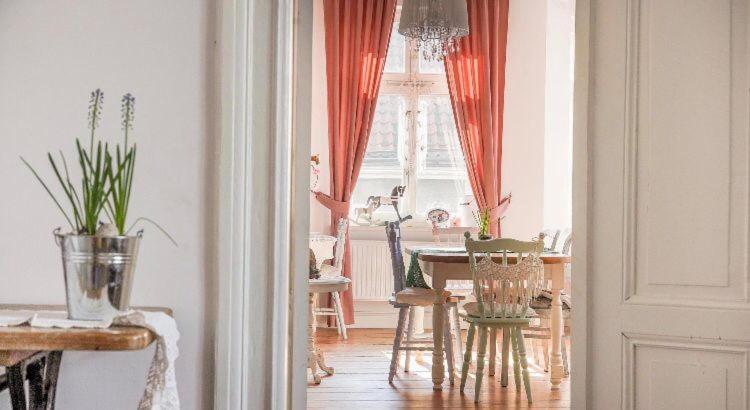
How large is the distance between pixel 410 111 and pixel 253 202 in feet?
16.3

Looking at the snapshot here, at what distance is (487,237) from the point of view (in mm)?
4992

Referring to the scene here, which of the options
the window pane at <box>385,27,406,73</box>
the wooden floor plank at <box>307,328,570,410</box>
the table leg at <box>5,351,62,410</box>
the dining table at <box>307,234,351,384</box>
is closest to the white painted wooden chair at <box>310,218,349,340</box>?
the wooden floor plank at <box>307,328,570,410</box>

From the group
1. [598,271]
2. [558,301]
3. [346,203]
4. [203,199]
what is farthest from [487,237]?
[203,199]

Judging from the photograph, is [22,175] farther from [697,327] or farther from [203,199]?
[697,327]

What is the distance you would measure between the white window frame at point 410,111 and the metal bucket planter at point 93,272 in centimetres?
530

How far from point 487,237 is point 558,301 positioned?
0.65 metres

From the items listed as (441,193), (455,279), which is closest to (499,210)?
(441,193)

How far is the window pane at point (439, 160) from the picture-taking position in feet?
22.5

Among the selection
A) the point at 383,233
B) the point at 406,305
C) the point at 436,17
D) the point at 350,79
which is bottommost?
the point at 406,305

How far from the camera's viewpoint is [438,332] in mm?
4477

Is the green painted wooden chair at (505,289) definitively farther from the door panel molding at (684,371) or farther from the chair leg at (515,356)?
the door panel molding at (684,371)

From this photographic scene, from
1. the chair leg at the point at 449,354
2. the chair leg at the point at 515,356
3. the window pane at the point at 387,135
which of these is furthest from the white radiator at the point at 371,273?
the chair leg at the point at 515,356

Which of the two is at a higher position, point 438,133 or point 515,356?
point 438,133

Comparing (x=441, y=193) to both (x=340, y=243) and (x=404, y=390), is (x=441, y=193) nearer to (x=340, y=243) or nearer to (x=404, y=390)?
(x=340, y=243)
